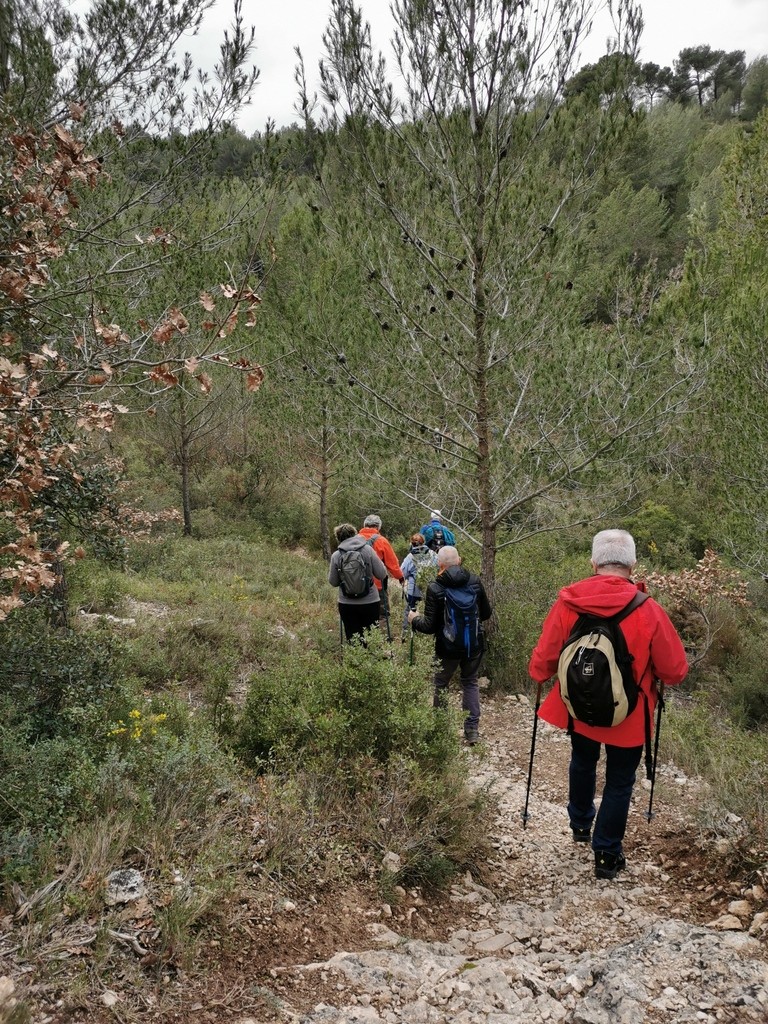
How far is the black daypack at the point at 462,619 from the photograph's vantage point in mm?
5215

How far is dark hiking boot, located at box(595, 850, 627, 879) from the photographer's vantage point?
356 cm

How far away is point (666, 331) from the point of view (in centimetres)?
691

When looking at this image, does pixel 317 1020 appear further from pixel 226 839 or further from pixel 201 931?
pixel 226 839

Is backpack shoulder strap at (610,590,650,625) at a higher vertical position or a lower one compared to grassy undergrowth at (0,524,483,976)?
higher

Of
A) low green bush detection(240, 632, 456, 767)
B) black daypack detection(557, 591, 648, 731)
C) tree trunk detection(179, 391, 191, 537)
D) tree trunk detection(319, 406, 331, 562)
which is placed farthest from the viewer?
tree trunk detection(179, 391, 191, 537)

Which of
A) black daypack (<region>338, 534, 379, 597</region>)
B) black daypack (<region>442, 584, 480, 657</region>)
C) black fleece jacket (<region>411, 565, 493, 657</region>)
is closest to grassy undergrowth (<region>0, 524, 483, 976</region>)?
black fleece jacket (<region>411, 565, 493, 657</region>)

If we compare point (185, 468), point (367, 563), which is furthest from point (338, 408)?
point (185, 468)

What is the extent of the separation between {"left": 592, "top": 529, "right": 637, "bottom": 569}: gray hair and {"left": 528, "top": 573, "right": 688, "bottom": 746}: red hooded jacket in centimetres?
8

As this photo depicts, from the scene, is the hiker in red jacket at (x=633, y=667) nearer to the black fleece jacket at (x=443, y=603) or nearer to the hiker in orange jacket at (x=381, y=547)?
the black fleece jacket at (x=443, y=603)

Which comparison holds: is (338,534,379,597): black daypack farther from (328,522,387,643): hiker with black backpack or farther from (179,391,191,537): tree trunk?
(179,391,191,537): tree trunk

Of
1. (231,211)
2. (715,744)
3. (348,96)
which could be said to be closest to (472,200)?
(348,96)

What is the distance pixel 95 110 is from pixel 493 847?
20.0ft

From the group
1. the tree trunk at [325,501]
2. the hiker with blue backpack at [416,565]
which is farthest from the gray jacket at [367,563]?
the tree trunk at [325,501]

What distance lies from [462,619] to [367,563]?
1.51 meters
